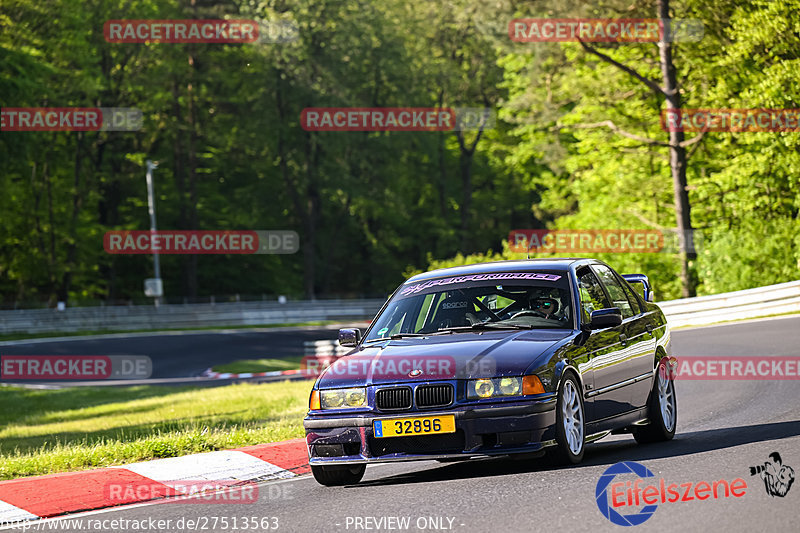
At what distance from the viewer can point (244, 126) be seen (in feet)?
219

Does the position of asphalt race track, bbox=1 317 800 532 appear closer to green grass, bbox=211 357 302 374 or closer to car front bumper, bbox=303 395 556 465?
car front bumper, bbox=303 395 556 465

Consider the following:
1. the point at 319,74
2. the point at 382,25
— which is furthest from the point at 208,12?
the point at 382,25

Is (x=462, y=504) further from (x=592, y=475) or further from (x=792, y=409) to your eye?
(x=792, y=409)

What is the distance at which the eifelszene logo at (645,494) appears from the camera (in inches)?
251

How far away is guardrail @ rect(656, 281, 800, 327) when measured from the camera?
26.9 meters

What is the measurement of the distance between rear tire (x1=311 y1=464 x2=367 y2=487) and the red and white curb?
0.99m

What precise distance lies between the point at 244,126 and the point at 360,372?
197 feet
